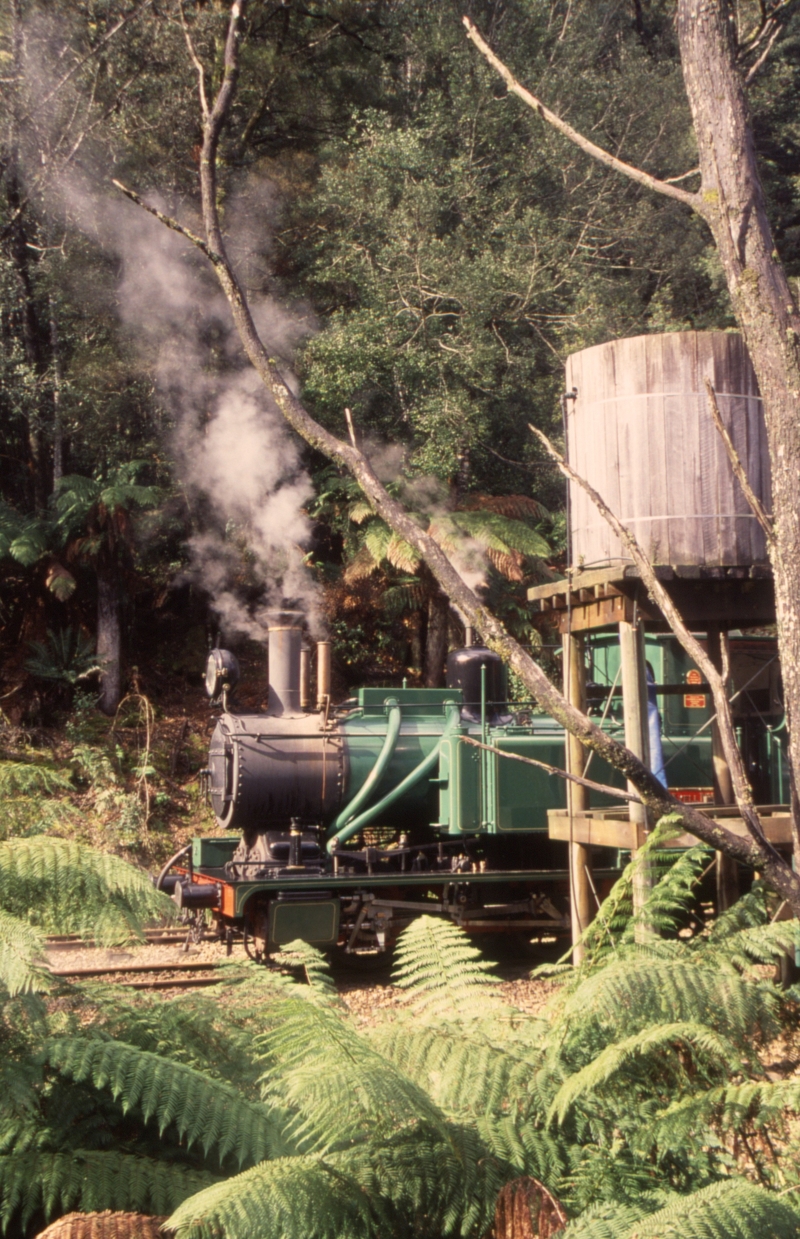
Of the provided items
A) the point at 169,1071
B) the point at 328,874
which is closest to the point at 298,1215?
the point at 169,1071

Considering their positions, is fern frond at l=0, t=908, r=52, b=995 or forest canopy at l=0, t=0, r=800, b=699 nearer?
fern frond at l=0, t=908, r=52, b=995

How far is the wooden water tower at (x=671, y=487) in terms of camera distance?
6941mm

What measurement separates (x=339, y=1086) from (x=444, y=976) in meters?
0.89

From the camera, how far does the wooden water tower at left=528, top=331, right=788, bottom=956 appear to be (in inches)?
273

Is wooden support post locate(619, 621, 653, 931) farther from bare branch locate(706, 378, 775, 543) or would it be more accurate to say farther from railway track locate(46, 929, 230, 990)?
bare branch locate(706, 378, 775, 543)

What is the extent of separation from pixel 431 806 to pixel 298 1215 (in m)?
7.71

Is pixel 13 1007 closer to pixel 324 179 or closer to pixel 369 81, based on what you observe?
pixel 324 179

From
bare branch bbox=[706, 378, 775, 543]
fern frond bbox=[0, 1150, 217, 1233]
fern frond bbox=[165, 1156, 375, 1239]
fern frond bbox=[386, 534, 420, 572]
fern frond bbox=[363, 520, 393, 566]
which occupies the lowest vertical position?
fern frond bbox=[0, 1150, 217, 1233]

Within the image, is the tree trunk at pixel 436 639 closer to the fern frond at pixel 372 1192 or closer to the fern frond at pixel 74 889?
the fern frond at pixel 74 889

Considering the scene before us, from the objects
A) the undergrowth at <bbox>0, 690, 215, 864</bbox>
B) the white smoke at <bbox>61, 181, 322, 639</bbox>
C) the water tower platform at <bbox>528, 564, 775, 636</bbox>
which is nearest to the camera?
the water tower platform at <bbox>528, 564, 775, 636</bbox>

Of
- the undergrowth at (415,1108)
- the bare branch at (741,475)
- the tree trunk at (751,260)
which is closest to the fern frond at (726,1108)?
the undergrowth at (415,1108)

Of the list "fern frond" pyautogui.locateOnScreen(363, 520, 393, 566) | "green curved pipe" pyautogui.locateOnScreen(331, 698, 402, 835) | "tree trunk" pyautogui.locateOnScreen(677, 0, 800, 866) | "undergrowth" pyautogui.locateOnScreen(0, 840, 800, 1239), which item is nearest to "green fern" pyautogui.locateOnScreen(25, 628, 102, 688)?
"fern frond" pyautogui.locateOnScreen(363, 520, 393, 566)

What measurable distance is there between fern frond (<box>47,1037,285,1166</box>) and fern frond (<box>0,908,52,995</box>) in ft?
0.56

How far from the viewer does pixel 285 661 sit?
936 cm
